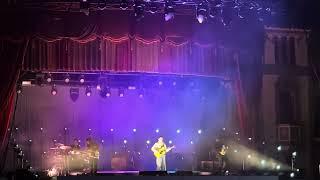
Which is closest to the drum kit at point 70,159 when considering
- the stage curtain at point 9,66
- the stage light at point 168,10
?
the stage curtain at point 9,66

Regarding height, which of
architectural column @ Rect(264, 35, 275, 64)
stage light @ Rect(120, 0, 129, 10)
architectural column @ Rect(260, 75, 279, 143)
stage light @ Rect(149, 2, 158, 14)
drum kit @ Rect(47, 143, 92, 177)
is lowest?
drum kit @ Rect(47, 143, 92, 177)

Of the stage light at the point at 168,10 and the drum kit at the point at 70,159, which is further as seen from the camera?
the drum kit at the point at 70,159

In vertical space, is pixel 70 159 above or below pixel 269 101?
below

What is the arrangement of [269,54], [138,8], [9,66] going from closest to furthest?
Result: [138,8]
[9,66]
[269,54]

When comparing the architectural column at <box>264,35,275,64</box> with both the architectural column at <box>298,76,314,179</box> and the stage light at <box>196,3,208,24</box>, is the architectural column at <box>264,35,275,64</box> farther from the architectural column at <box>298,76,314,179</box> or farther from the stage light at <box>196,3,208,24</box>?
the stage light at <box>196,3,208,24</box>

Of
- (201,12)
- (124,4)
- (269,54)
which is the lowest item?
(269,54)

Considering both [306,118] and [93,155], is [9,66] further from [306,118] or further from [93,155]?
[306,118]

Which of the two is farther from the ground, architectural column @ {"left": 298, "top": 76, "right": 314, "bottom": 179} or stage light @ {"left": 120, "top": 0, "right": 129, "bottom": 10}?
stage light @ {"left": 120, "top": 0, "right": 129, "bottom": 10}

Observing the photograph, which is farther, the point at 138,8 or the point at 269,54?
the point at 269,54

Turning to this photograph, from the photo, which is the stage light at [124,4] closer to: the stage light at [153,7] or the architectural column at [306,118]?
the stage light at [153,7]

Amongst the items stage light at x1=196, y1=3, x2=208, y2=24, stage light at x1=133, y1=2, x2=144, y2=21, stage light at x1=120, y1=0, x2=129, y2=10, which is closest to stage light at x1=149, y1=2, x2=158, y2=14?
stage light at x1=133, y1=2, x2=144, y2=21

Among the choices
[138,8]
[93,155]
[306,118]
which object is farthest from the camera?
[306,118]

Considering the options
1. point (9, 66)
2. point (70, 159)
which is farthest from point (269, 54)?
point (9, 66)

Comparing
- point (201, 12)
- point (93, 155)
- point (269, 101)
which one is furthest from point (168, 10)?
point (269, 101)
